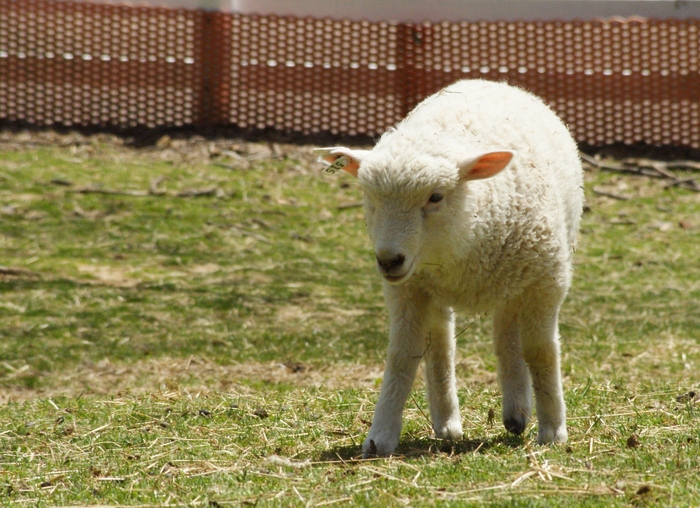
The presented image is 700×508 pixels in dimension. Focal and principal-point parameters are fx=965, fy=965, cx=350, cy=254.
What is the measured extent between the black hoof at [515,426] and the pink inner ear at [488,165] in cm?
139

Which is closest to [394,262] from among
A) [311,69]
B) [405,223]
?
[405,223]

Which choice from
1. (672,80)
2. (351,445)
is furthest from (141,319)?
(672,80)

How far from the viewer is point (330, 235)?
10711 mm

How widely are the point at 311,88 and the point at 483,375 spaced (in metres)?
7.44

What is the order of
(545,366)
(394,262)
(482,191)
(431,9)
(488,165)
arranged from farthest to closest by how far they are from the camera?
(431,9) < (545,366) < (482,191) < (488,165) < (394,262)

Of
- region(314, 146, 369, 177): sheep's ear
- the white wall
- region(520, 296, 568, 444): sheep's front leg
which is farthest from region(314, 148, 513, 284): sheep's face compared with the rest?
the white wall

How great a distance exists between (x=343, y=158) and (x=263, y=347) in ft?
11.1

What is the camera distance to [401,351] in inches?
189

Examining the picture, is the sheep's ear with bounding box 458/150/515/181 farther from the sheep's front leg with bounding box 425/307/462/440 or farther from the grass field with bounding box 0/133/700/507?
the grass field with bounding box 0/133/700/507

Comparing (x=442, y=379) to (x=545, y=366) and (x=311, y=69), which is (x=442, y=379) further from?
(x=311, y=69)

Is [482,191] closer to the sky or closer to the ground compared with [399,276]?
closer to the sky

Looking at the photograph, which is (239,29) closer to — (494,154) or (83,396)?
(83,396)

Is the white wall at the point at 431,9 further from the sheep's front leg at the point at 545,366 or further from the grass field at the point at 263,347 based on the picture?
the sheep's front leg at the point at 545,366

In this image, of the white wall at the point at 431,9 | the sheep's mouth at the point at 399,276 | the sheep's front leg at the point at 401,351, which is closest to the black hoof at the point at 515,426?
Result: the sheep's front leg at the point at 401,351
